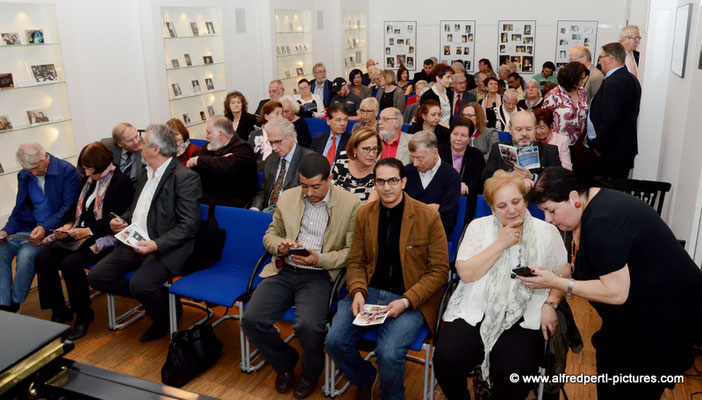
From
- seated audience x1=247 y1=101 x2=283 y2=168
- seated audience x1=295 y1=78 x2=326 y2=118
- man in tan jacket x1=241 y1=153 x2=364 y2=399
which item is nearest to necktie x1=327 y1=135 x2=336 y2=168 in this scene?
seated audience x1=247 y1=101 x2=283 y2=168

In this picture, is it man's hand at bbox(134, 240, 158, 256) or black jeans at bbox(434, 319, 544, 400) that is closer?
black jeans at bbox(434, 319, 544, 400)

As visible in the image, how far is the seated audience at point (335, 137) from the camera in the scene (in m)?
5.80

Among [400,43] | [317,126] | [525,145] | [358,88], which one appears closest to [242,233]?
[525,145]

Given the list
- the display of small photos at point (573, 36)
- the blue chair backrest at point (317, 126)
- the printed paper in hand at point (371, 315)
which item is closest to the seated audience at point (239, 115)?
the blue chair backrest at point (317, 126)

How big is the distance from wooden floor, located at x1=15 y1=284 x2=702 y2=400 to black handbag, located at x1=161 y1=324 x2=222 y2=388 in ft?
0.24

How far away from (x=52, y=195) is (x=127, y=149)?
36.7 inches

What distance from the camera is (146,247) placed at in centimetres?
438

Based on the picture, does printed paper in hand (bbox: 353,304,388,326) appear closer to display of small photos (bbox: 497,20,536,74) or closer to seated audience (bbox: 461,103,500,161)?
seated audience (bbox: 461,103,500,161)

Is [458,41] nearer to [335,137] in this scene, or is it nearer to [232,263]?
[335,137]

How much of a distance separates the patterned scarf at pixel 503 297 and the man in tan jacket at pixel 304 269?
1.08 meters

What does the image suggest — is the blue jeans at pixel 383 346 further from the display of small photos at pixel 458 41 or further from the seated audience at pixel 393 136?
the display of small photos at pixel 458 41

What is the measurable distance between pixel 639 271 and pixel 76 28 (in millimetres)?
7285

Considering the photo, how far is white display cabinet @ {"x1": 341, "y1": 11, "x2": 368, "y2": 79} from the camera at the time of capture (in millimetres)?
14812

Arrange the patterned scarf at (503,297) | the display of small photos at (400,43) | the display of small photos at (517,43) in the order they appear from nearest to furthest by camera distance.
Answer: the patterned scarf at (503,297) < the display of small photos at (517,43) < the display of small photos at (400,43)
